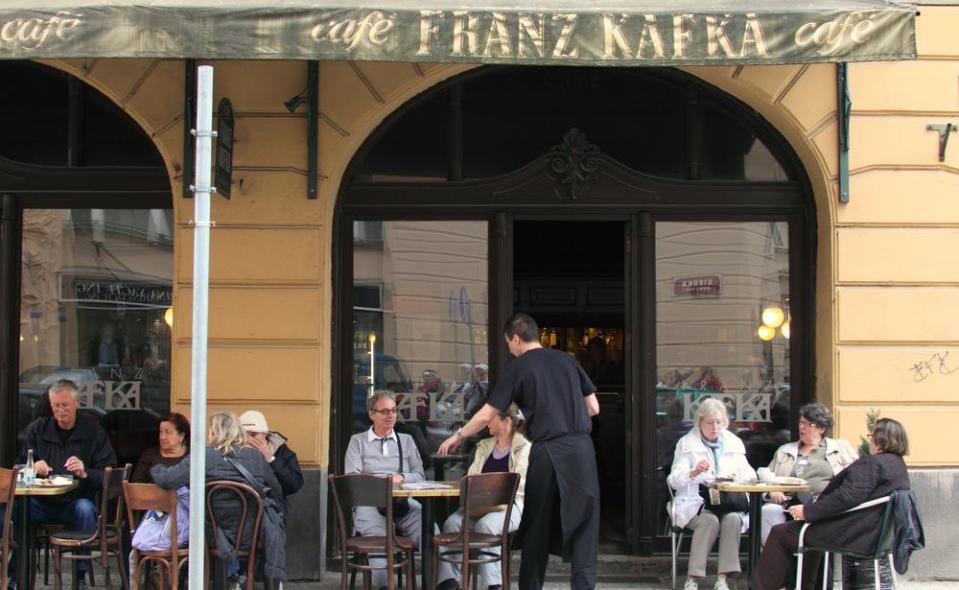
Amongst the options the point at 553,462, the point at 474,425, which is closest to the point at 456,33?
the point at 474,425

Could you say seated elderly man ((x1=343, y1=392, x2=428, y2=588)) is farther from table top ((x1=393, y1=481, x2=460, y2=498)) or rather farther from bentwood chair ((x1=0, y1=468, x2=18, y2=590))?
bentwood chair ((x1=0, y1=468, x2=18, y2=590))

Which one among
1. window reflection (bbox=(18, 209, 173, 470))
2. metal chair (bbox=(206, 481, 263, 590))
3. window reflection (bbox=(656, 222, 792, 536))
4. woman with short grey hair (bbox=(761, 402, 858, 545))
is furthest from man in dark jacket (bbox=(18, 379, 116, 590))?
woman with short grey hair (bbox=(761, 402, 858, 545))

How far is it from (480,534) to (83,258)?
4000mm

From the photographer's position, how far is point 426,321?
8.98m

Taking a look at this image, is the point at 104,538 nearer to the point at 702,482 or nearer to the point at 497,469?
the point at 497,469

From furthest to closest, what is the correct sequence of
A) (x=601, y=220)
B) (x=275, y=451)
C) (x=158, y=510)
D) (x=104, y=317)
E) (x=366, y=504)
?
(x=104, y=317) < (x=601, y=220) < (x=275, y=451) < (x=366, y=504) < (x=158, y=510)

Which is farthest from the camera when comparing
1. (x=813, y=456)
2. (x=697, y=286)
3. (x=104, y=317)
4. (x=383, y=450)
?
(x=104, y=317)

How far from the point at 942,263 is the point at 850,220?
2.31ft

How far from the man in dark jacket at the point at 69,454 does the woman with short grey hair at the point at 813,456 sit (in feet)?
14.4

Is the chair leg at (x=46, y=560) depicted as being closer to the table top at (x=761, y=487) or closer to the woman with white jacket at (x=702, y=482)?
the woman with white jacket at (x=702, y=482)

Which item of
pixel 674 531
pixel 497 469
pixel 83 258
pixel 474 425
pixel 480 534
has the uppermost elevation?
pixel 83 258

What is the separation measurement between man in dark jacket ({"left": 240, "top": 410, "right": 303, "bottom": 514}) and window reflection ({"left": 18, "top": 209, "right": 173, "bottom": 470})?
5.52ft

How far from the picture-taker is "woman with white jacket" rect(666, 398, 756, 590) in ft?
25.7

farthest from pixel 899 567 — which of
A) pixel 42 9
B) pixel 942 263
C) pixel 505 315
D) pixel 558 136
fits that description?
pixel 42 9
